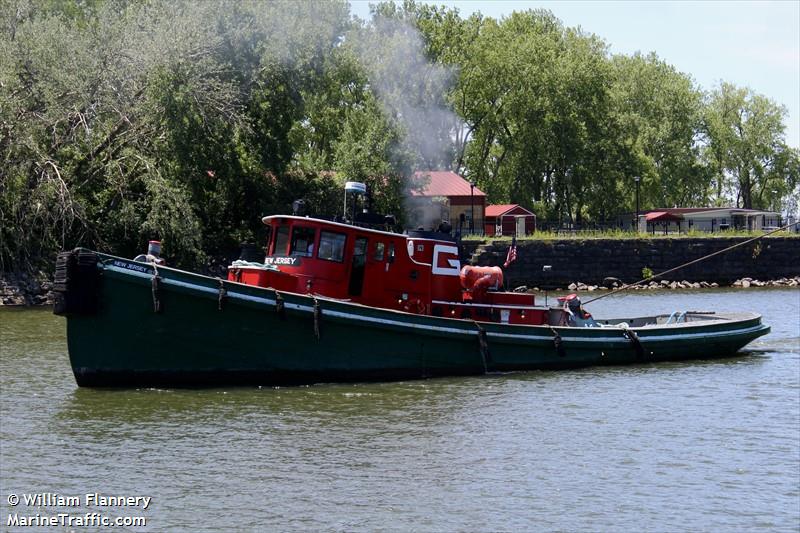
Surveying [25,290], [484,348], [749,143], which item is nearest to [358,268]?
[484,348]

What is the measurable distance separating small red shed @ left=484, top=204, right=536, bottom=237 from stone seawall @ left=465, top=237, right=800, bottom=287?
38.4 feet

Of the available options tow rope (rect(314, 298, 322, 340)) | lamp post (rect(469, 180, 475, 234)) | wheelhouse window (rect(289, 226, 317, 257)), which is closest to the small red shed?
lamp post (rect(469, 180, 475, 234))

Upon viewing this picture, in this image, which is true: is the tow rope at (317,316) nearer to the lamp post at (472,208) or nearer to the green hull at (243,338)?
the green hull at (243,338)

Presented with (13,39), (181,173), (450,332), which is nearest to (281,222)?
(450,332)

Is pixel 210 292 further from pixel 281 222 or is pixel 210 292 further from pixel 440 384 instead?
pixel 440 384

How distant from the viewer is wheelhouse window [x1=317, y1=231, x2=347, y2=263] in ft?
69.8

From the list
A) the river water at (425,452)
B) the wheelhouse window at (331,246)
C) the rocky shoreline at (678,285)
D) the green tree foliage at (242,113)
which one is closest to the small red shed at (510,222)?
the green tree foliage at (242,113)

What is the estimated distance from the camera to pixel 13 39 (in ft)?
134

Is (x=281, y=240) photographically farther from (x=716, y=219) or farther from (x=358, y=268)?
(x=716, y=219)

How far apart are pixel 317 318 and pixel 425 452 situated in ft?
15.8

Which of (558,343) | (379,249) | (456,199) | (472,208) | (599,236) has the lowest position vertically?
(558,343)

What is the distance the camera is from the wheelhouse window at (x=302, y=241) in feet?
69.7

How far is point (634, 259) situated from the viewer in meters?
55.7

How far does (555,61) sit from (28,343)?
52.4 m
